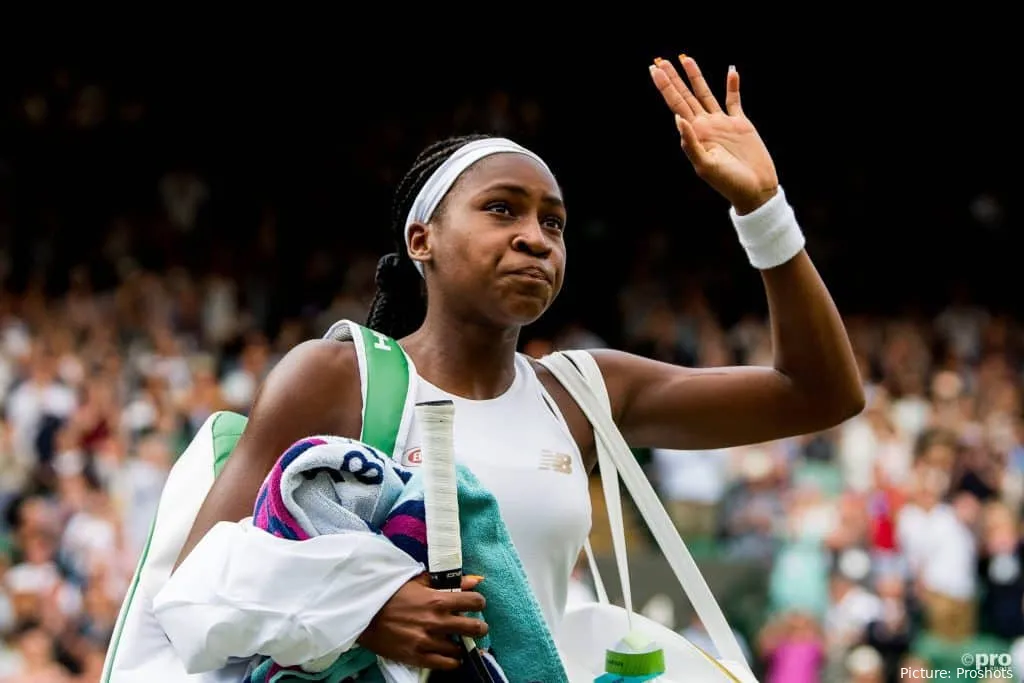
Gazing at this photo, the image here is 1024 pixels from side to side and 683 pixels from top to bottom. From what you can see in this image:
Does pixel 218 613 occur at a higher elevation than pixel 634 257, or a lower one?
lower

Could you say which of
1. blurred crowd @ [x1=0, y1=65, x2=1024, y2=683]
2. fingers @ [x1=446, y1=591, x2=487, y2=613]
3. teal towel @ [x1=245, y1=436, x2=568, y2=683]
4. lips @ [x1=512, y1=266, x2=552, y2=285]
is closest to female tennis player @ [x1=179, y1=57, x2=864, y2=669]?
lips @ [x1=512, y1=266, x2=552, y2=285]

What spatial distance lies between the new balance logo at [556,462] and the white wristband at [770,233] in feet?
1.61

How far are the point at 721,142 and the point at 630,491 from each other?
0.66 meters

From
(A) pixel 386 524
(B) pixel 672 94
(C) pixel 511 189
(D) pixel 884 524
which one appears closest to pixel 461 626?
(A) pixel 386 524

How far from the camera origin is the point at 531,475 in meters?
2.64

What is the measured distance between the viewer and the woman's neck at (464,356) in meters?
2.77

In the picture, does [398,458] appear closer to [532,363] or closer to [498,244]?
[498,244]

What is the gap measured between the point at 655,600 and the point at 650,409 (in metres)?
6.10

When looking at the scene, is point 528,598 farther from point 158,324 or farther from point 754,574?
point 158,324

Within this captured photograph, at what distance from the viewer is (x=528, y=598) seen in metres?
2.31

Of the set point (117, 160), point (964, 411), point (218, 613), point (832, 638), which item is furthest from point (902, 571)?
point (117, 160)

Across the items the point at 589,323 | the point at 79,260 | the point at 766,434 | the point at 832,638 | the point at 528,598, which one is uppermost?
the point at 79,260

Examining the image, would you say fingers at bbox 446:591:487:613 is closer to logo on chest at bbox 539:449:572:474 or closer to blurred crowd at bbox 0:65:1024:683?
logo on chest at bbox 539:449:572:474

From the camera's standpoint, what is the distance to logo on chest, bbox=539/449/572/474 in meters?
2.69
